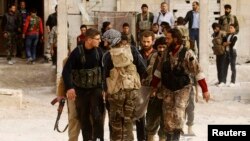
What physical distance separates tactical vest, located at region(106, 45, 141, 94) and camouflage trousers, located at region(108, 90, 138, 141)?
0.07 meters

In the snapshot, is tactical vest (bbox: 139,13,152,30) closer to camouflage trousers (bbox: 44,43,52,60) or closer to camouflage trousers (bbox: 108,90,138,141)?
camouflage trousers (bbox: 44,43,52,60)

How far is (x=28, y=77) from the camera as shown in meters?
16.8

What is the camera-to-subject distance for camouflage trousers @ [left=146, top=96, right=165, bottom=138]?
869cm

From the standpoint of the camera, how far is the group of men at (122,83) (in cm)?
828

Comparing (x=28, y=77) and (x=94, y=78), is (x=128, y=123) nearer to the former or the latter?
(x=94, y=78)

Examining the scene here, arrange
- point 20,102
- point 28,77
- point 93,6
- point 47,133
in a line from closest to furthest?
point 47,133 < point 20,102 < point 28,77 < point 93,6

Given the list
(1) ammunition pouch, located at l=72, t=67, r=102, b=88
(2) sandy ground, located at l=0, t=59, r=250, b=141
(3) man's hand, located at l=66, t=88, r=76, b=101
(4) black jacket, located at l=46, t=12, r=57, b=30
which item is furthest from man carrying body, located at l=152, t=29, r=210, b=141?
(4) black jacket, located at l=46, t=12, r=57, b=30

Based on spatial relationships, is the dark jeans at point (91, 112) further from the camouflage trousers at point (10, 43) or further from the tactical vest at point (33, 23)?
the camouflage trousers at point (10, 43)

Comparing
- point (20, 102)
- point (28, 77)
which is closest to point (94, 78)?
point (20, 102)

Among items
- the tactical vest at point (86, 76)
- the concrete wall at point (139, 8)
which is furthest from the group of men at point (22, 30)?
the tactical vest at point (86, 76)

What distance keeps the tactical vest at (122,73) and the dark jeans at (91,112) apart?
23 centimetres

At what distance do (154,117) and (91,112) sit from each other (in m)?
0.81

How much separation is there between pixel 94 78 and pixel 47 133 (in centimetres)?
248

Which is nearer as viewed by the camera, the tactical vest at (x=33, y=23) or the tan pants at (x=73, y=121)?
the tan pants at (x=73, y=121)
